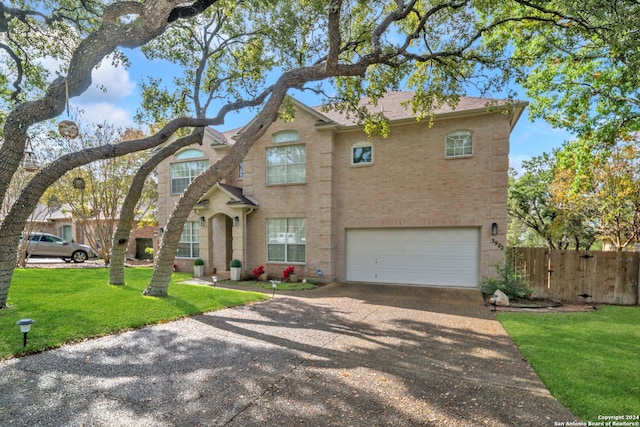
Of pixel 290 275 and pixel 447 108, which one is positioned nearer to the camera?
pixel 447 108

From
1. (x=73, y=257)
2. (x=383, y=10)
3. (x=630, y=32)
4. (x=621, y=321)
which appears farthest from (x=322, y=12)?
(x=73, y=257)

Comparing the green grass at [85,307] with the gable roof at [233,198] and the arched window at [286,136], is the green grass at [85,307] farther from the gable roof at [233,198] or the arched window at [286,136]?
the arched window at [286,136]

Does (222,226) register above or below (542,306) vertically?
above

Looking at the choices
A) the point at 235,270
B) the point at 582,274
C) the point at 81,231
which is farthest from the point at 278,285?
the point at 81,231

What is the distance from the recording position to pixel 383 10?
10391 millimetres

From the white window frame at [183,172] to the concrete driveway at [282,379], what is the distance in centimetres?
1109

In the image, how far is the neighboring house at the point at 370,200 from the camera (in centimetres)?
1174

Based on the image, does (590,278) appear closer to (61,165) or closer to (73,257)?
(61,165)

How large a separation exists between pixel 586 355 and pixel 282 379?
199 inches

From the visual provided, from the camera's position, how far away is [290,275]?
44.7 ft

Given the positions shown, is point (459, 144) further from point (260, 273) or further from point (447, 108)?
point (260, 273)

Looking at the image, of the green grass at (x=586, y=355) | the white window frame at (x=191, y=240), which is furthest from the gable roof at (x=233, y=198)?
the green grass at (x=586, y=355)

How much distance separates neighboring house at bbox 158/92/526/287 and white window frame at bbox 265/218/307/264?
0.05 meters

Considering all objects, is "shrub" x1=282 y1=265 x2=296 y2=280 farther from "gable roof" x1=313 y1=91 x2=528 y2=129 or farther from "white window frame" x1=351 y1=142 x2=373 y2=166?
"gable roof" x1=313 y1=91 x2=528 y2=129
